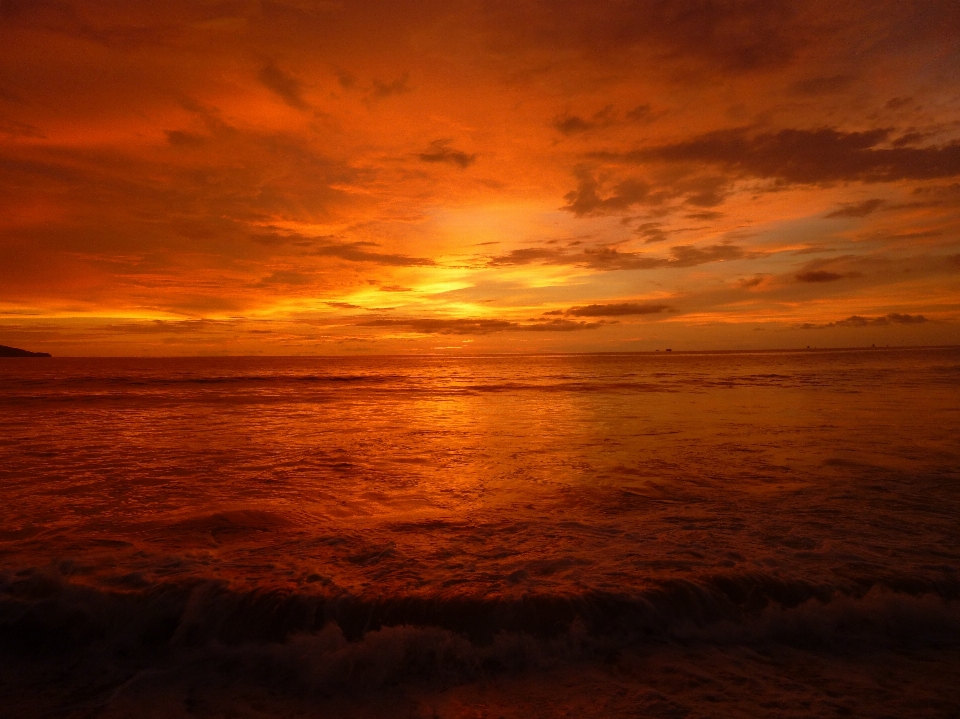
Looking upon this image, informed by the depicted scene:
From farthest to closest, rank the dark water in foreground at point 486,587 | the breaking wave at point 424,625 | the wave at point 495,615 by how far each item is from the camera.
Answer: the wave at point 495,615
the breaking wave at point 424,625
the dark water in foreground at point 486,587

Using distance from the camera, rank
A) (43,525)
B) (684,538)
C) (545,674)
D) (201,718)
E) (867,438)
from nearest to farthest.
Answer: (201,718)
(545,674)
(684,538)
(43,525)
(867,438)

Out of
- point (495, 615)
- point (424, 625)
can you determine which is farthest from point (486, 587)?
point (424, 625)

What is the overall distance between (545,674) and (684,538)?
3.38 m

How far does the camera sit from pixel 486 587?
576 centimetres

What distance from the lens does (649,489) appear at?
982 cm

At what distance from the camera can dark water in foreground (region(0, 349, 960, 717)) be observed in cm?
439

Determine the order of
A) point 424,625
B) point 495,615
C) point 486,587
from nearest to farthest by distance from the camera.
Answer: point 424,625
point 495,615
point 486,587

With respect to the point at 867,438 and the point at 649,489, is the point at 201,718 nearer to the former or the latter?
the point at 649,489

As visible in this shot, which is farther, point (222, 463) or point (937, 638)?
point (222, 463)

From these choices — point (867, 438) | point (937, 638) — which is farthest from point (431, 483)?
point (867, 438)

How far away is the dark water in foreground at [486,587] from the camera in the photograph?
14.4ft

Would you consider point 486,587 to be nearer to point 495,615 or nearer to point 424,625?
point 495,615

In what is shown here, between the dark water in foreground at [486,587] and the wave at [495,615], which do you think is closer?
the dark water in foreground at [486,587]

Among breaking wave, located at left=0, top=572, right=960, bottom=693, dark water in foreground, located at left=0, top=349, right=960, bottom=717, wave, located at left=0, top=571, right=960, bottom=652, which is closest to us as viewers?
dark water in foreground, located at left=0, top=349, right=960, bottom=717
